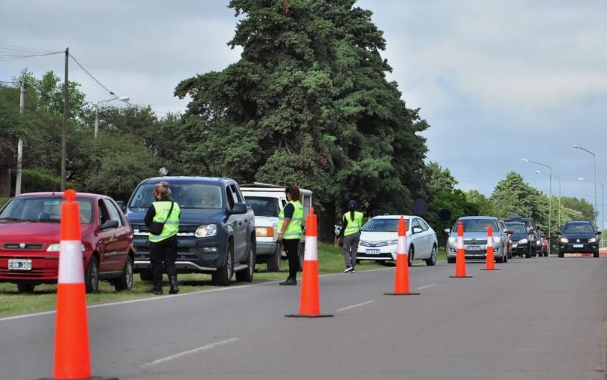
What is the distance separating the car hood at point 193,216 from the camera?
2209 centimetres

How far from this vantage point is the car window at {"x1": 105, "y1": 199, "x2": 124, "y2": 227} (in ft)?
67.2

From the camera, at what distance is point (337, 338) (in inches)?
478

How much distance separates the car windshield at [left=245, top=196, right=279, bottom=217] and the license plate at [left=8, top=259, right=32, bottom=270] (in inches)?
522

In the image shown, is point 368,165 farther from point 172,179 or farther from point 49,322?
point 49,322

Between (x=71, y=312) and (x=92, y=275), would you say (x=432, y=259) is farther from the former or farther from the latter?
(x=71, y=312)

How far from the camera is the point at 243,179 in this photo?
58.5m

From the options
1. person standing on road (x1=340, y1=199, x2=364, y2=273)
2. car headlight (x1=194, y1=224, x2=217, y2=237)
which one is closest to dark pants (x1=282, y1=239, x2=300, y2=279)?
car headlight (x1=194, y1=224, x2=217, y2=237)

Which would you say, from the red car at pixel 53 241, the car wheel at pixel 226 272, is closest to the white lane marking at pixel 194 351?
the red car at pixel 53 241

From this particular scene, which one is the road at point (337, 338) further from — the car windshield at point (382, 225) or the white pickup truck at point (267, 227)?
the car windshield at point (382, 225)

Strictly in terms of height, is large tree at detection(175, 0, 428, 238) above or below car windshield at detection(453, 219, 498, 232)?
above

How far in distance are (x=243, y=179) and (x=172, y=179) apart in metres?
34.9

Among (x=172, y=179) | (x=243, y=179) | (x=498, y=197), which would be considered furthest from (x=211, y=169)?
(x=498, y=197)

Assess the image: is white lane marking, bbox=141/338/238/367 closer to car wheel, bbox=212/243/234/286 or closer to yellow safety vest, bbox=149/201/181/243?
yellow safety vest, bbox=149/201/181/243

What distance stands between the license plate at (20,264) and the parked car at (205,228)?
3.68m
